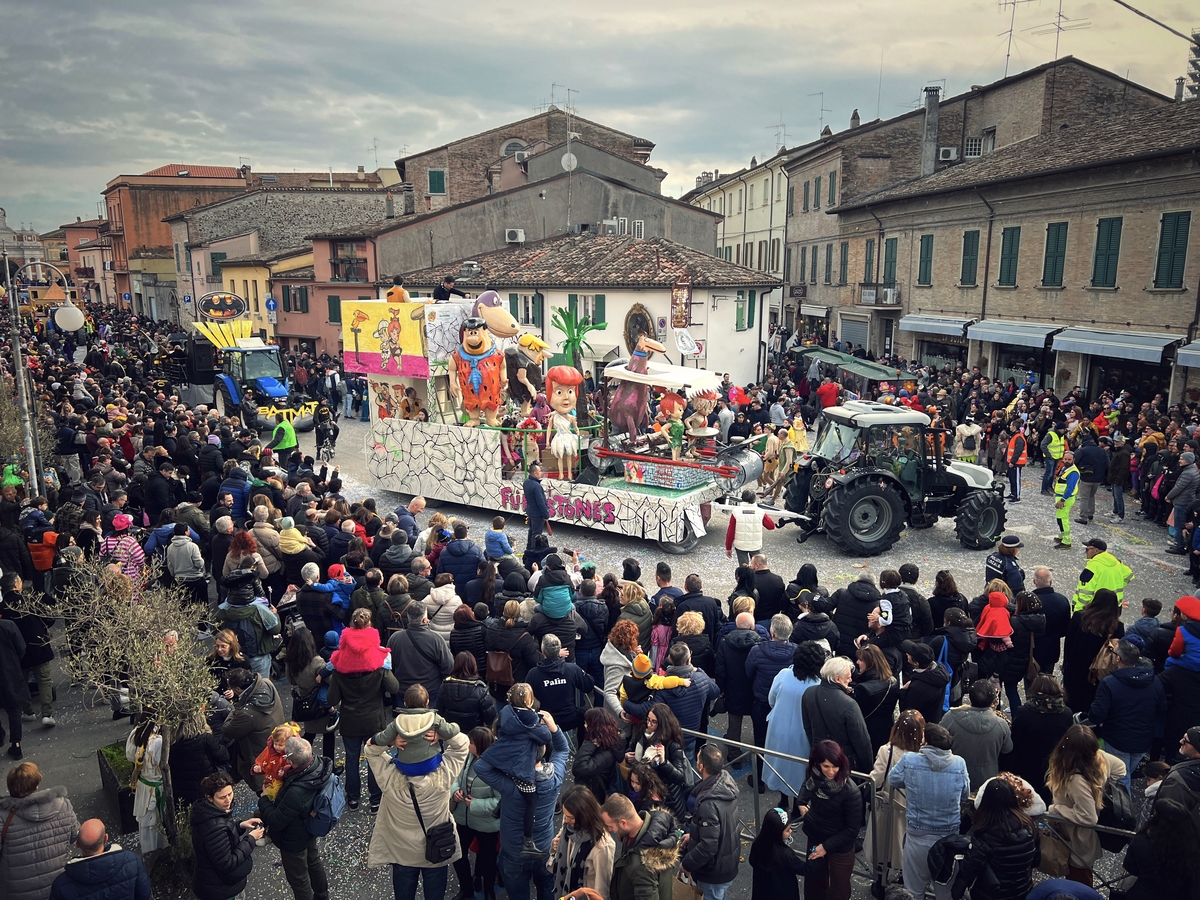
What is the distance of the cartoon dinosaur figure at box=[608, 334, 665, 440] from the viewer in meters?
13.8

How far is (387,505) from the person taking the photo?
52.7 ft

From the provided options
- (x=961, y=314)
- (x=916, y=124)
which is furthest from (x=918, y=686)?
(x=916, y=124)

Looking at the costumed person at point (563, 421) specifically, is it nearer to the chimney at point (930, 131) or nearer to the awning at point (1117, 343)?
the awning at point (1117, 343)

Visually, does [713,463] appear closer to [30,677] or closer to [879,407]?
[879,407]

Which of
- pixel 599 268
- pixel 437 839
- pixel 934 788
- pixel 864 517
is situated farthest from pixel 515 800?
pixel 599 268

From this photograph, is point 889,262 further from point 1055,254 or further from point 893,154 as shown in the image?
point 1055,254

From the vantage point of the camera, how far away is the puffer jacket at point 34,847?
15.4ft

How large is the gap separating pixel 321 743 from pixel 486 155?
1294 inches

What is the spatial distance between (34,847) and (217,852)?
1.05 metres

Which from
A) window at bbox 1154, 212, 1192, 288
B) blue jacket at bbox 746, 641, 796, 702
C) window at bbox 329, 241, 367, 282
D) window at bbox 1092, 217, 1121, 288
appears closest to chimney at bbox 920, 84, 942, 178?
window at bbox 1092, 217, 1121, 288

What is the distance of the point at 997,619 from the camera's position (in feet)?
23.2

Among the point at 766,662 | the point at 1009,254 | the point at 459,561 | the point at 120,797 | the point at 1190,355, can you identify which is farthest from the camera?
the point at 1009,254

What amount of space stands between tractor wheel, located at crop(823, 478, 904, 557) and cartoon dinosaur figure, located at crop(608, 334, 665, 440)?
3.29 meters

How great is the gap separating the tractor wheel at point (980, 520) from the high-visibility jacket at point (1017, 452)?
7.99 feet
